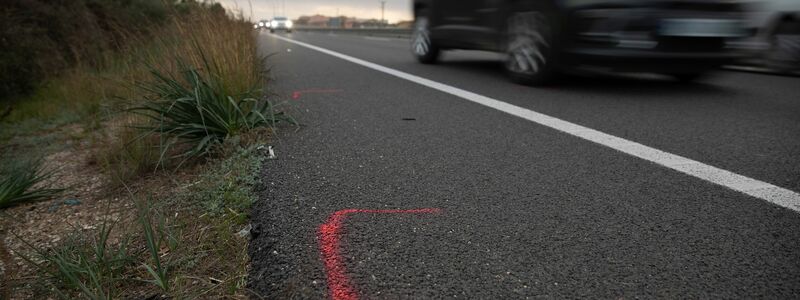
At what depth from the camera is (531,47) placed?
5.78 metres

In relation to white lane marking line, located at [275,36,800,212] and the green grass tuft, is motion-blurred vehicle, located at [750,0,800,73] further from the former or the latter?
the green grass tuft

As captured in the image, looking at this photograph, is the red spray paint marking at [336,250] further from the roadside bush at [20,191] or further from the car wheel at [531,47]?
the car wheel at [531,47]

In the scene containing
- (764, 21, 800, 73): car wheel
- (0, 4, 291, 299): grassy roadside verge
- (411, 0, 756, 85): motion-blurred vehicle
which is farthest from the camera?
(764, 21, 800, 73): car wheel

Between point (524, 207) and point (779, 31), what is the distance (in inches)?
→ 244

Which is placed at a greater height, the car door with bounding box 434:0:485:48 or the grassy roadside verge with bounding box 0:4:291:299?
the car door with bounding box 434:0:485:48

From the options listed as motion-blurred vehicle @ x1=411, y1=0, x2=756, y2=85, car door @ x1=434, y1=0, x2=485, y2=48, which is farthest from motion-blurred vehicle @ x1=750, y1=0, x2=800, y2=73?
car door @ x1=434, y1=0, x2=485, y2=48

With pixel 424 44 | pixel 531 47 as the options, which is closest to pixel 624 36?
pixel 531 47

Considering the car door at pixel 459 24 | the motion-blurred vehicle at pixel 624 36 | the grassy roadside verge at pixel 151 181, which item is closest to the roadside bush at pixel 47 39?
the grassy roadside verge at pixel 151 181

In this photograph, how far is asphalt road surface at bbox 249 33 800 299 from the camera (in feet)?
5.31

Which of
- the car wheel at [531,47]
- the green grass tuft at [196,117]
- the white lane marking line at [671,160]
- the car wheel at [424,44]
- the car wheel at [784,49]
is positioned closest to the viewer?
the white lane marking line at [671,160]

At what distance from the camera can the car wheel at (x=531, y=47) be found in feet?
18.0

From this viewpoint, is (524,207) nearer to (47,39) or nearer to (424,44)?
(424,44)

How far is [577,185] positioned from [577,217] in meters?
0.42

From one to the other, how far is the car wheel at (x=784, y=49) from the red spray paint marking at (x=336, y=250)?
251 inches
